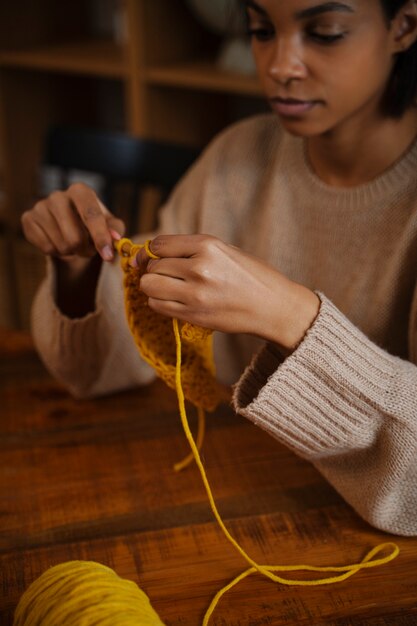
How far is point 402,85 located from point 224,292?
439 mm

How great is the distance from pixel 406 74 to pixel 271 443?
515 mm

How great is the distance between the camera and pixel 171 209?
129 cm

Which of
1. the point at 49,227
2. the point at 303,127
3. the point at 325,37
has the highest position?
the point at 325,37

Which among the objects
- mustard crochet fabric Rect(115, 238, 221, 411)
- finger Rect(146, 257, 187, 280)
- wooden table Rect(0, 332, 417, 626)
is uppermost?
finger Rect(146, 257, 187, 280)

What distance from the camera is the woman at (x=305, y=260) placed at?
30.5 inches

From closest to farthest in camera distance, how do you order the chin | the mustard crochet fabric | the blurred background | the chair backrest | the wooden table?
the wooden table, the mustard crochet fabric, the chin, the chair backrest, the blurred background

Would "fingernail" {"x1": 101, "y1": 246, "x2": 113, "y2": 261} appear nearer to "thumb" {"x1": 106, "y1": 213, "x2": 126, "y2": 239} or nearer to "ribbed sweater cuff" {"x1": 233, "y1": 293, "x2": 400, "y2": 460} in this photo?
"thumb" {"x1": 106, "y1": 213, "x2": 126, "y2": 239}

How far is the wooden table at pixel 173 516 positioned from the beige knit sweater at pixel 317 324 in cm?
5

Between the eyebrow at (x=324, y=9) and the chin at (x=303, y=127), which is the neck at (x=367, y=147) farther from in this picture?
the eyebrow at (x=324, y=9)

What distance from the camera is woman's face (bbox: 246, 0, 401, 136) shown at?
0.91 m

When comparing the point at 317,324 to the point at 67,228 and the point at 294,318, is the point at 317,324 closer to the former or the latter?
the point at 294,318

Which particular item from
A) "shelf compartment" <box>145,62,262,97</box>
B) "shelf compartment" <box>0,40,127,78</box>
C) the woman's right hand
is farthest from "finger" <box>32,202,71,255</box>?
"shelf compartment" <box>0,40,127,78</box>

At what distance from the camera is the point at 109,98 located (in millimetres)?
2500

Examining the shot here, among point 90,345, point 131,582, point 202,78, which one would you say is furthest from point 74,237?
point 202,78
